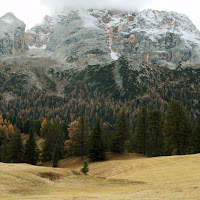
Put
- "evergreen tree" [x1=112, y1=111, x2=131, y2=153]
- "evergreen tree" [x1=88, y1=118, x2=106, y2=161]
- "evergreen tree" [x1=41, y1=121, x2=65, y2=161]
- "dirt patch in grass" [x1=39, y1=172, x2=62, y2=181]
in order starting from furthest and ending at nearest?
"evergreen tree" [x1=41, y1=121, x2=65, y2=161], "evergreen tree" [x1=112, y1=111, x2=131, y2=153], "evergreen tree" [x1=88, y1=118, x2=106, y2=161], "dirt patch in grass" [x1=39, y1=172, x2=62, y2=181]

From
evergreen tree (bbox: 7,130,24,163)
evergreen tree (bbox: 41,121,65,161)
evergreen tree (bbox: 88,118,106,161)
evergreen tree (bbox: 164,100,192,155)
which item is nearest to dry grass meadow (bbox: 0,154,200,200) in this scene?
evergreen tree (bbox: 164,100,192,155)

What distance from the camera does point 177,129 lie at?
46594 millimetres

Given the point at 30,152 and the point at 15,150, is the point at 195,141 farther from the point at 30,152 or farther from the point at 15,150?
the point at 15,150

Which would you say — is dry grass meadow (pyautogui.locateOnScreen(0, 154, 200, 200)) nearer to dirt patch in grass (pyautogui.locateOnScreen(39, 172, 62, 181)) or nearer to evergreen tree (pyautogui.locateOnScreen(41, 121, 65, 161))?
dirt patch in grass (pyautogui.locateOnScreen(39, 172, 62, 181))

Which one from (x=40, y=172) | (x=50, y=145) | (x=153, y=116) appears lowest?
(x=50, y=145)

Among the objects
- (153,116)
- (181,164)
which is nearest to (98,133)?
(153,116)

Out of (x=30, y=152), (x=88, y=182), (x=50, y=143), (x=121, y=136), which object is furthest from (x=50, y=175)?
(x=50, y=143)

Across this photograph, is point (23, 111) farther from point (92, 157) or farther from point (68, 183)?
point (68, 183)

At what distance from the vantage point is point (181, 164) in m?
32.8

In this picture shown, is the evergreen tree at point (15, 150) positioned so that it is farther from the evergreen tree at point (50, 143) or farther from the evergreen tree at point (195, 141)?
the evergreen tree at point (195, 141)

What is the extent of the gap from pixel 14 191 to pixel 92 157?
108 ft

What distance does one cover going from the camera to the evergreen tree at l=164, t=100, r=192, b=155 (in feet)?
152

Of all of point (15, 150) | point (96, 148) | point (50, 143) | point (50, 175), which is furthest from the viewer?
point (50, 143)

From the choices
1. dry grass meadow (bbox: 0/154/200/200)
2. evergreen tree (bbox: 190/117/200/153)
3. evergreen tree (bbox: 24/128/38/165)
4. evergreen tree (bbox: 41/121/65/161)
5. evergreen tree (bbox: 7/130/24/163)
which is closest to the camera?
dry grass meadow (bbox: 0/154/200/200)
